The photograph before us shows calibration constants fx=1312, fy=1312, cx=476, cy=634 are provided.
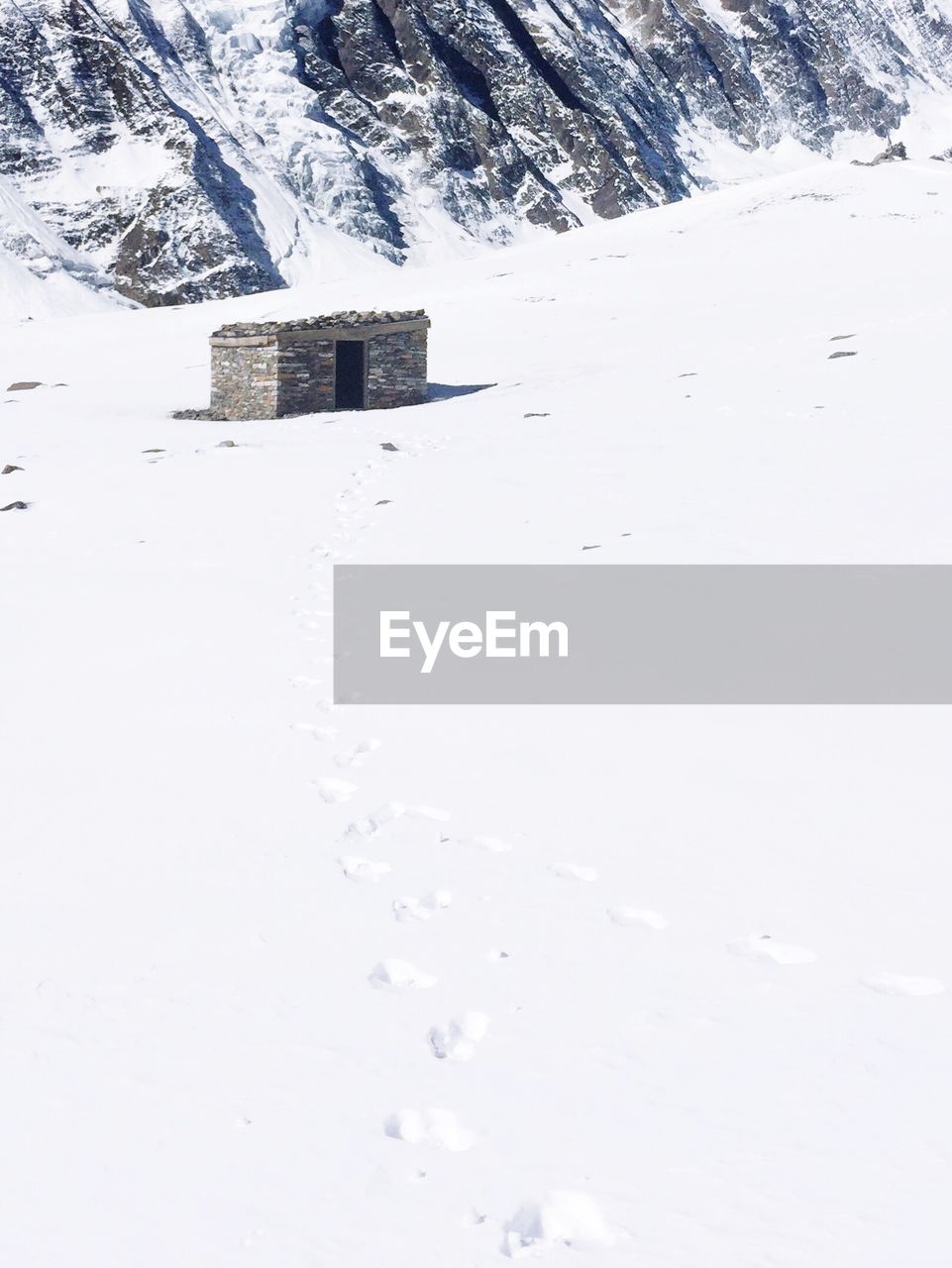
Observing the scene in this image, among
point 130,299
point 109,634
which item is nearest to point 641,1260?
point 109,634

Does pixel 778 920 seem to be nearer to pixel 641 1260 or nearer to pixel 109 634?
pixel 641 1260

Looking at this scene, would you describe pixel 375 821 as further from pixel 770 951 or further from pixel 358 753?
pixel 770 951

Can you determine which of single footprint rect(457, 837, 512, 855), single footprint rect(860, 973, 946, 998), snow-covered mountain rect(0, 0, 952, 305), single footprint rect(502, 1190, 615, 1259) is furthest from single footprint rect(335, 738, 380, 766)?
snow-covered mountain rect(0, 0, 952, 305)

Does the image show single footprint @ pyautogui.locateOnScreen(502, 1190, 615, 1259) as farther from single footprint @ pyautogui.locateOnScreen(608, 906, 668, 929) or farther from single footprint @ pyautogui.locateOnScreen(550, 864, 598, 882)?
single footprint @ pyautogui.locateOnScreen(550, 864, 598, 882)

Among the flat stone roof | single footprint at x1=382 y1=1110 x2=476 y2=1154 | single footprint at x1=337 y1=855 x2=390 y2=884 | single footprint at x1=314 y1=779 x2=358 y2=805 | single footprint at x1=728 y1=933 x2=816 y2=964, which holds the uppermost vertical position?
the flat stone roof

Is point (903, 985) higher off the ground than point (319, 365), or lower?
lower

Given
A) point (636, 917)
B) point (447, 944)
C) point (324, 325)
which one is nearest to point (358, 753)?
point (447, 944)

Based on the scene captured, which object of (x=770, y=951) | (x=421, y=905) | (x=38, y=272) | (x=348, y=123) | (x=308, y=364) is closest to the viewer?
(x=770, y=951)
